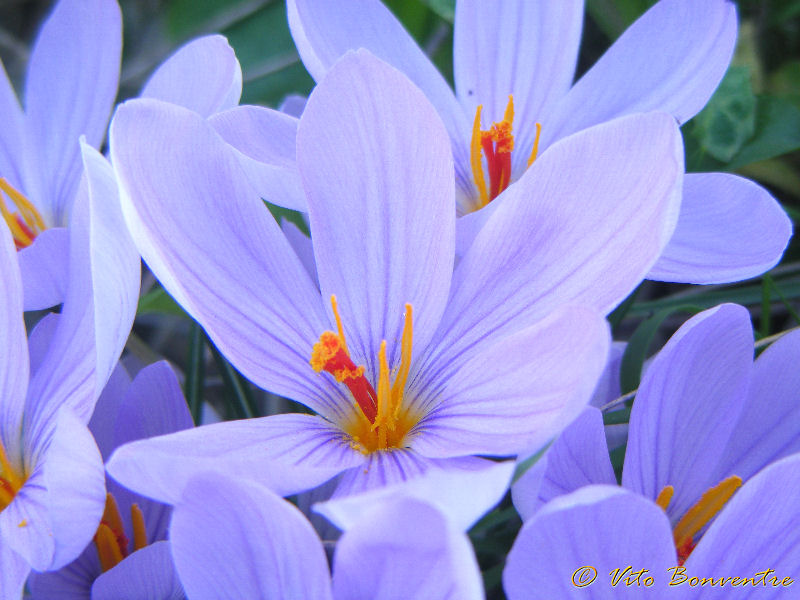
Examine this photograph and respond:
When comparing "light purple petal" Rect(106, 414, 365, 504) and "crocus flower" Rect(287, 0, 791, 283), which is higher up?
"crocus flower" Rect(287, 0, 791, 283)

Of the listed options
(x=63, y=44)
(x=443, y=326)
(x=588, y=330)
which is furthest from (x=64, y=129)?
(x=588, y=330)

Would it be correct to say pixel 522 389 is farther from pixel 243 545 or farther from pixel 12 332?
pixel 12 332

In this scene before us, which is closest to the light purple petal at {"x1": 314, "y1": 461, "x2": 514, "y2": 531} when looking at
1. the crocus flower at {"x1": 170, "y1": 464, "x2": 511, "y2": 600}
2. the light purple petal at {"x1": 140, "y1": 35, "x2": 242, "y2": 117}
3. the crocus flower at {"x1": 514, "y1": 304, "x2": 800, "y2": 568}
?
the crocus flower at {"x1": 170, "y1": 464, "x2": 511, "y2": 600}

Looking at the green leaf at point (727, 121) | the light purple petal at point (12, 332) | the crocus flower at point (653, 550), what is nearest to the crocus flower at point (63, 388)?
the light purple petal at point (12, 332)

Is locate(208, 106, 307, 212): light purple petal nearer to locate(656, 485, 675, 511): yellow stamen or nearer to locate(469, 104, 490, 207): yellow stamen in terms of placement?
locate(469, 104, 490, 207): yellow stamen

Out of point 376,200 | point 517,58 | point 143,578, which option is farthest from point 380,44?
point 143,578

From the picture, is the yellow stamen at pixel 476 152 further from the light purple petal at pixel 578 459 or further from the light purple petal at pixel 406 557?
the light purple petal at pixel 406 557
